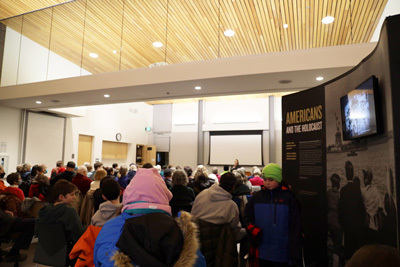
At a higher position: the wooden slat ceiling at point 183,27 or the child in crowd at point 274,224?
the wooden slat ceiling at point 183,27

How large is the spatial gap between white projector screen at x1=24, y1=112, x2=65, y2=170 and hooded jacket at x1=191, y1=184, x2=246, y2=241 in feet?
27.7

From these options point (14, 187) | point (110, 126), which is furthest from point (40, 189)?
point (110, 126)

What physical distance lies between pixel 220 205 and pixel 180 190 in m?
1.20

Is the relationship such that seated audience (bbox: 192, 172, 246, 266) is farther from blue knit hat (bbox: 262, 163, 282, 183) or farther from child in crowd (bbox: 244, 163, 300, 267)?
blue knit hat (bbox: 262, 163, 282, 183)

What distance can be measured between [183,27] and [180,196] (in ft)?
16.6

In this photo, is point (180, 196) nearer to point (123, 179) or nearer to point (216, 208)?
point (216, 208)

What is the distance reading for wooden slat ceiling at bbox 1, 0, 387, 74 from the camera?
599cm

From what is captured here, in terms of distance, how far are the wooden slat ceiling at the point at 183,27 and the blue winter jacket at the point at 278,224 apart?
4.41 meters

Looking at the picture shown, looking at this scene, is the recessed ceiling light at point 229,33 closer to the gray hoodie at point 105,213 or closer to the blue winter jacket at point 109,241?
the gray hoodie at point 105,213

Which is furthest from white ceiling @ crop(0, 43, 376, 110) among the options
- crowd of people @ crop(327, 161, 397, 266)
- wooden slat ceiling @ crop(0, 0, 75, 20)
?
crowd of people @ crop(327, 161, 397, 266)

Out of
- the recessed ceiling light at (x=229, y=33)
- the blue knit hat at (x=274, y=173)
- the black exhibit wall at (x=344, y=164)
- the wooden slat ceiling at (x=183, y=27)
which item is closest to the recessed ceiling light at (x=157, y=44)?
the wooden slat ceiling at (x=183, y=27)

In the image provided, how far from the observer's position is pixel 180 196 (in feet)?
11.9

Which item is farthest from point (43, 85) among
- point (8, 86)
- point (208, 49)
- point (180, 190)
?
point (180, 190)

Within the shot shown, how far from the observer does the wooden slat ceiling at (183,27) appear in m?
5.99
